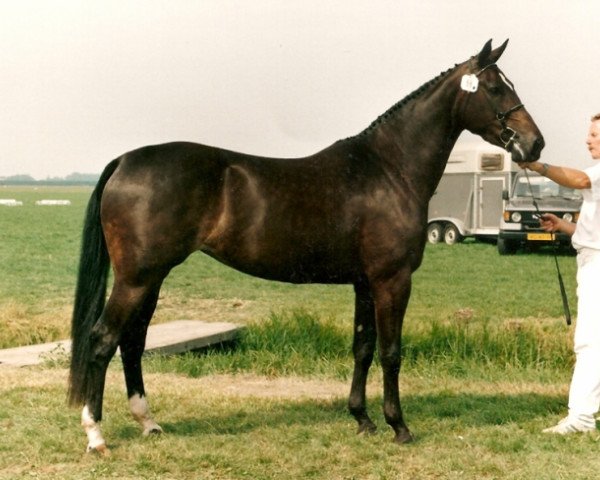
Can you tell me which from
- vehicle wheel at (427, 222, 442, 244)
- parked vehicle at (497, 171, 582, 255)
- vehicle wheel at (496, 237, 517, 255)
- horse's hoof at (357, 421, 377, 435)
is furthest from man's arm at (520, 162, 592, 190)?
vehicle wheel at (427, 222, 442, 244)

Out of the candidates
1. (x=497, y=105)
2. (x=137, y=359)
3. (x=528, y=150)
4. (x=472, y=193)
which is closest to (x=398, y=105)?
(x=497, y=105)

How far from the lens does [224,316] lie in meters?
11.1

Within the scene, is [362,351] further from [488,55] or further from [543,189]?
[543,189]

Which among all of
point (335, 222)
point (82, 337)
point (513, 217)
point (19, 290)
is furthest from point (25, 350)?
point (513, 217)

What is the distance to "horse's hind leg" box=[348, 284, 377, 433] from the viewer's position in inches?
210

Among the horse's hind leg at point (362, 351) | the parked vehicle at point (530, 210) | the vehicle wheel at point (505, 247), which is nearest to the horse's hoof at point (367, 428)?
the horse's hind leg at point (362, 351)

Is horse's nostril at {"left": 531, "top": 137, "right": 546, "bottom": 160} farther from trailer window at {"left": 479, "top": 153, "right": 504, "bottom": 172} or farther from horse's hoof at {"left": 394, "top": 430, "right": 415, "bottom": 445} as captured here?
trailer window at {"left": 479, "top": 153, "right": 504, "bottom": 172}

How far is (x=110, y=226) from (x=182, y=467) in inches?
63.3

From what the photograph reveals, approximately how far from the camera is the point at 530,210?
2069 cm

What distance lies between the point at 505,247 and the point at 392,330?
1708cm

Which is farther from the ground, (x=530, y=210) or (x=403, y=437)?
(x=530, y=210)

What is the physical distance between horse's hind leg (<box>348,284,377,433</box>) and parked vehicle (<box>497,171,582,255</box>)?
50.9 ft

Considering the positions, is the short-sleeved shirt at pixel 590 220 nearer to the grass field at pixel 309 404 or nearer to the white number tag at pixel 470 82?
the white number tag at pixel 470 82

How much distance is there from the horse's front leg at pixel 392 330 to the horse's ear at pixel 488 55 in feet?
4.99
